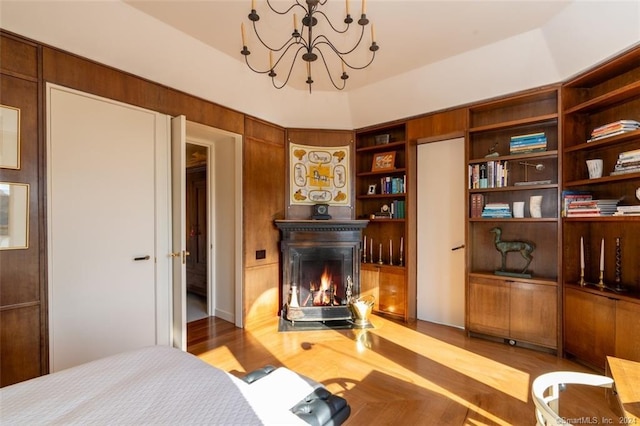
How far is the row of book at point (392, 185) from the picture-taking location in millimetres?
3789

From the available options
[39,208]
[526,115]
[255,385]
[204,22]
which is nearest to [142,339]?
[39,208]

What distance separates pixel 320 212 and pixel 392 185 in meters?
1.01

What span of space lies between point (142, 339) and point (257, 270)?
136 centimetres

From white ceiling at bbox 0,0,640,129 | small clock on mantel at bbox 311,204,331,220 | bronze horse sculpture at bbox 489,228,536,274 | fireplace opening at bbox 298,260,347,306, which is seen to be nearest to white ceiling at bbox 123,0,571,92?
white ceiling at bbox 0,0,640,129

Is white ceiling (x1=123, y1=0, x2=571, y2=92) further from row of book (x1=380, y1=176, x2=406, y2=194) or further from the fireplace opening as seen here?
the fireplace opening

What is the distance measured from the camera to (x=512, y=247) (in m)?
3.06

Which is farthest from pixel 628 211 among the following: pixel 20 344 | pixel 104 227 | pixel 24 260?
pixel 20 344

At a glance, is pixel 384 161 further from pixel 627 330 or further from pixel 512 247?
pixel 627 330

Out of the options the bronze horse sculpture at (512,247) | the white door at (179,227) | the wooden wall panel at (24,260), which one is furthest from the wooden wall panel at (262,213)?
the bronze horse sculpture at (512,247)

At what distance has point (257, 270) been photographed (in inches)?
142

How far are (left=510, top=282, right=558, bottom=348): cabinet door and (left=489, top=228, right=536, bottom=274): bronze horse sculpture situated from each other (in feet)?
0.83

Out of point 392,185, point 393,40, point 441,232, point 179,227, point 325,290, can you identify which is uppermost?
point 393,40

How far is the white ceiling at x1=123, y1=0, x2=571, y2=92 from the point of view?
2271 mm

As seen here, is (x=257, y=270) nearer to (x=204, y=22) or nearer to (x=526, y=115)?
(x=204, y=22)
